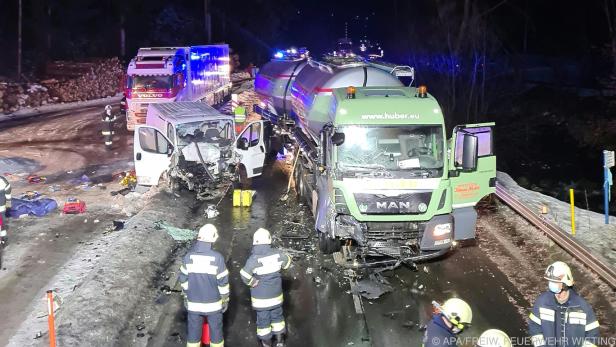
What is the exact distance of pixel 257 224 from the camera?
13.9 m

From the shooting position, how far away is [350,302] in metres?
9.62

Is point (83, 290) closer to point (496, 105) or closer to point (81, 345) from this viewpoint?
point (81, 345)

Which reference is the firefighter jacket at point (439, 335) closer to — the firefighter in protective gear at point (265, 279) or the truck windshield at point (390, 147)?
the firefighter in protective gear at point (265, 279)

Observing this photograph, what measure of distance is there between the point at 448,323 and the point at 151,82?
21.5m

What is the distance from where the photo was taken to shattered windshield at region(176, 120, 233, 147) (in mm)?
15688

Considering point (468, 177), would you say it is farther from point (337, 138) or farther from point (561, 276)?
point (561, 276)

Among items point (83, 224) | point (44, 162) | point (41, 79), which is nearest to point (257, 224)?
point (83, 224)

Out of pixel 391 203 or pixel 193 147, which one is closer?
pixel 391 203

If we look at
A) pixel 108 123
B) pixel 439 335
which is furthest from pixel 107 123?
pixel 439 335

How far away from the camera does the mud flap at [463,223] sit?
10.8 meters

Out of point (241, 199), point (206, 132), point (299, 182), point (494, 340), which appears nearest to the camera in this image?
point (494, 340)

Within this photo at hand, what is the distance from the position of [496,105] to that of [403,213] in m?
28.0

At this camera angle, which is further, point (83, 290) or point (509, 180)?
point (509, 180)

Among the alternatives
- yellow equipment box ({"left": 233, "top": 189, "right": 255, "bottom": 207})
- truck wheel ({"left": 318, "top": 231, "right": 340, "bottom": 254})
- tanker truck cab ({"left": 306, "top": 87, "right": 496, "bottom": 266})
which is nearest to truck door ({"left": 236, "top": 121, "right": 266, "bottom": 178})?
yellow equipment box ({"left": 233, "top": 189, "right": 255, "bottom": 207})
